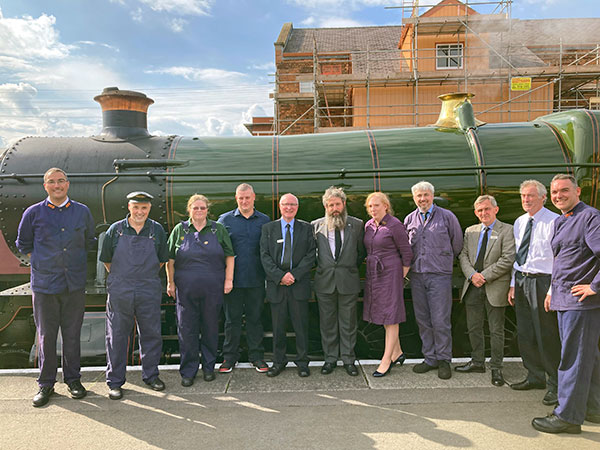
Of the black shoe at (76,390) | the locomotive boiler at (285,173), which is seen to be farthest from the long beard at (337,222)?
the black shoe at (76,390)

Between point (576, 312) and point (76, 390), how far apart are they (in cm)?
393

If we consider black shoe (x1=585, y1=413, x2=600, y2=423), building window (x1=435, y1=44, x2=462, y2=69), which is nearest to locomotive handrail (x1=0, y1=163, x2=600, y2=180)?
black shoe (x1=585, y1=413, x2=600, y2=423)

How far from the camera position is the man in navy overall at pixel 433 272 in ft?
13.5

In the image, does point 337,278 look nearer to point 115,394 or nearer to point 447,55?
point 115,394

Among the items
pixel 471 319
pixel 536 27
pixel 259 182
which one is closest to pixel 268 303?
pixel 259 182

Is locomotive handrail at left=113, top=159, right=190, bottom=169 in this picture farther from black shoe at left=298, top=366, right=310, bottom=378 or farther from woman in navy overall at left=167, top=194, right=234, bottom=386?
black shoe at left=298, top=366, right=310, bottom=378

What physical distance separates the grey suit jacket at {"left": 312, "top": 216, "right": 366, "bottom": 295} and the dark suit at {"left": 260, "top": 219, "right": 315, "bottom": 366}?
0.10 m

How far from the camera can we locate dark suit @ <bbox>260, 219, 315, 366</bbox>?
4.21 metres

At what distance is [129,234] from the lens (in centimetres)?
392

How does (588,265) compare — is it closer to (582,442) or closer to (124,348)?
(582,442)

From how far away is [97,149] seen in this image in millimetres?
Answer: 5062

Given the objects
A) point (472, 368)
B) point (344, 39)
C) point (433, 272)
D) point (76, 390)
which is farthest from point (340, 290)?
point (344, 39)

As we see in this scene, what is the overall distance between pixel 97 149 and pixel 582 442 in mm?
5235

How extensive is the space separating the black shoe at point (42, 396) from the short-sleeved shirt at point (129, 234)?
1133mm
